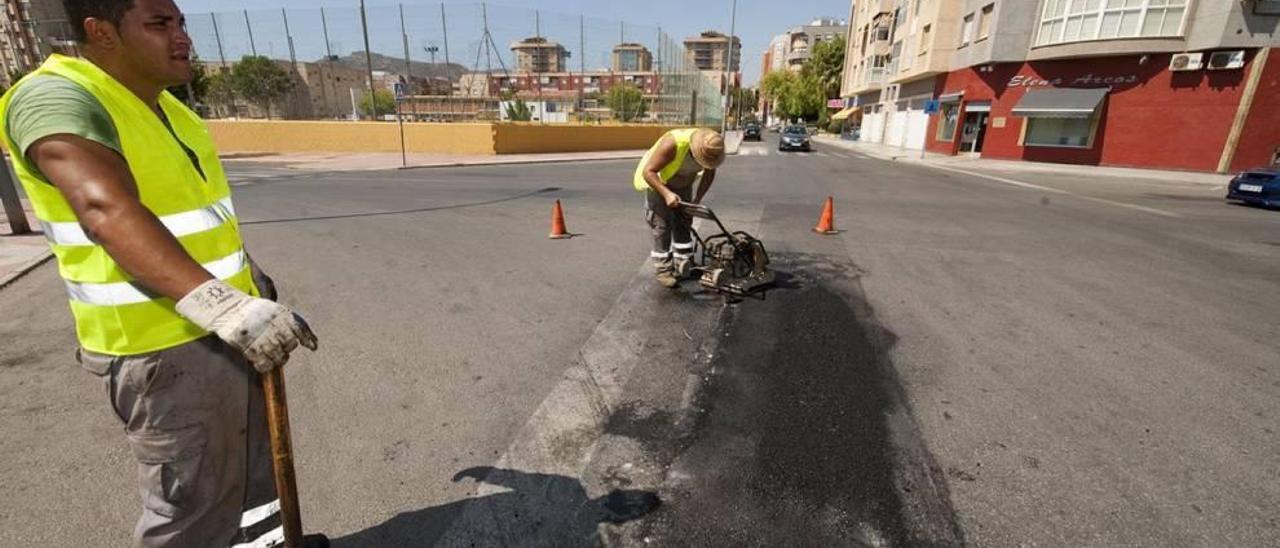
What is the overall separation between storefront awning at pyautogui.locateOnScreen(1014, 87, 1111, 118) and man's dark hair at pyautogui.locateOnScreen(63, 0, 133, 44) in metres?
27.7

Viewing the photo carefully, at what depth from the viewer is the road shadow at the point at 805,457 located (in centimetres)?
223

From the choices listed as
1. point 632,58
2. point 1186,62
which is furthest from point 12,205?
point 1186,62

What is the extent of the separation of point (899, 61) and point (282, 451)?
133 feet

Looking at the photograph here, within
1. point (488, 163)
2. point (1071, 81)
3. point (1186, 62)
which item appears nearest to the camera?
point (1186, 62)

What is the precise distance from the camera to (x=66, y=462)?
8.41ft

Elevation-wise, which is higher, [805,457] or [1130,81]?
[1130,81]

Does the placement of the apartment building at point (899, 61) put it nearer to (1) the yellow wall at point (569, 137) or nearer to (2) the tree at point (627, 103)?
(1) the yellow wall at point (569, 137)

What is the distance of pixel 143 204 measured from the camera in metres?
1.37

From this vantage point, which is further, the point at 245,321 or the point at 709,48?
the point at 709,48

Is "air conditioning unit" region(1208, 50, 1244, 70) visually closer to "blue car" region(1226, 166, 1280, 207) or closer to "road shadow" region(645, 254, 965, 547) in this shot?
"blue car" region(1226, 166, 1280, 207)

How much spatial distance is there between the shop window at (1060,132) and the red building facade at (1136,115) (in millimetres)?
35

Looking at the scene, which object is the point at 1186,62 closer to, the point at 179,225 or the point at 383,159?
the point at 179,225

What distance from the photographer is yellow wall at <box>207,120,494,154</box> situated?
2341cm

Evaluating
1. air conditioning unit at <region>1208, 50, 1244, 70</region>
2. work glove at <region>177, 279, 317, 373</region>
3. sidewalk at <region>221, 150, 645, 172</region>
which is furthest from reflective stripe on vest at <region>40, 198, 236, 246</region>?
air conditioning unit at <region>1208, 50, 1244, 70</region>
